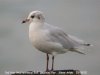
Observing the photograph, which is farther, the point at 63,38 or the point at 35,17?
the point at 63,38

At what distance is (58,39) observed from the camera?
637cm

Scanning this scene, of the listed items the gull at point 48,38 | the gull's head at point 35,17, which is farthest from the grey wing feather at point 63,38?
the gull's head at point 35,17

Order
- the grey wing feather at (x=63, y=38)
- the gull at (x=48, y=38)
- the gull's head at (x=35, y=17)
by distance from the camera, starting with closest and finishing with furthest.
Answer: the gull at (x=48, y=38) < the gull's head at (x=35, y=17) < the grey wing feather at (x=63, y=38)

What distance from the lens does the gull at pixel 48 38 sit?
5.78 meters

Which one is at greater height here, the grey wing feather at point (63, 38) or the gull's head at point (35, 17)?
the gull's head at point (35, 17)

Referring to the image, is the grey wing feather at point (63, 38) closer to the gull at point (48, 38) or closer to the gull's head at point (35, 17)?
the gull at point (48, 38)

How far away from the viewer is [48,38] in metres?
6.06

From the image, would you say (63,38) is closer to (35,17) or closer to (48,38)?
(48,38)

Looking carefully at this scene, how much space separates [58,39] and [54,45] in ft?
1.04

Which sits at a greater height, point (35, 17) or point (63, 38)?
point (35, 17)

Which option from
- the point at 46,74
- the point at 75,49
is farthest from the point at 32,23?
the point at 46,74

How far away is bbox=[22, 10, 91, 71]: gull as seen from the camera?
5.78 metres

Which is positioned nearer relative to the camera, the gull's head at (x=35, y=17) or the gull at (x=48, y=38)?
the gull at (x=48, y=38)

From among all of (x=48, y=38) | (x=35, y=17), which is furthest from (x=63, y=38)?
(x=35, y=17)
